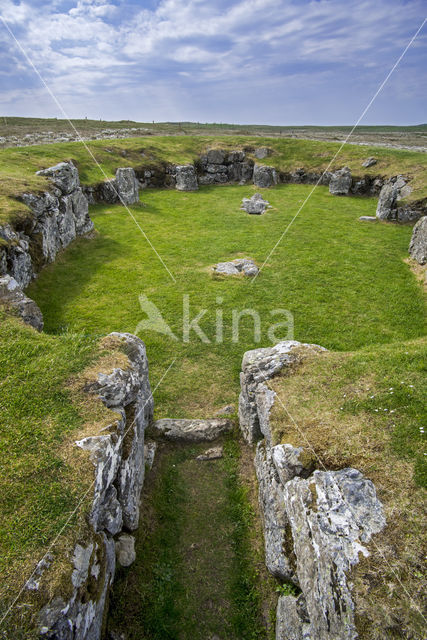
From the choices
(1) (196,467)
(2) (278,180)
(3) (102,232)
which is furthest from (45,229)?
(2) (278,180)

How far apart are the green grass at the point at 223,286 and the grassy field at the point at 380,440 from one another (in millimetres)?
5104

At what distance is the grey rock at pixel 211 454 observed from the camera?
11828 mm

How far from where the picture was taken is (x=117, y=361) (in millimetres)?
11195

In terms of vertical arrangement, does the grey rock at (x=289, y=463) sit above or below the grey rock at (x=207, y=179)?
below

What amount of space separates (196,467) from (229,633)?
4.44m

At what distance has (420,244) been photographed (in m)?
26.3

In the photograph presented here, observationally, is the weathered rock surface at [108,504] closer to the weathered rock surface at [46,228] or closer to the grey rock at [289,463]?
the grey rock at [289,463]

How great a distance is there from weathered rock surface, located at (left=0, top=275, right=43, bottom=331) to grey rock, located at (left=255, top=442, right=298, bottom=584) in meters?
10.8

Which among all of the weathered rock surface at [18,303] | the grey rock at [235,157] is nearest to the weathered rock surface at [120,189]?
the grey rock at [235,157]

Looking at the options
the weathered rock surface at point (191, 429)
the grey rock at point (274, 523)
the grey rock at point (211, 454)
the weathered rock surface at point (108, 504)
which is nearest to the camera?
the weathered rock surface at point (108, 504)

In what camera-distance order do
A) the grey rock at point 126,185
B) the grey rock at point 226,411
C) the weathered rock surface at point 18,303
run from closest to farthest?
the grey rock at point 226,411
the weathered rock surface at point 18,303
the grey rock at point 126,185

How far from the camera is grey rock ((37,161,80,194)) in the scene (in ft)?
95.6

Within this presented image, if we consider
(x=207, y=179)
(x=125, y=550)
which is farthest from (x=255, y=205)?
(x=125, y=550)

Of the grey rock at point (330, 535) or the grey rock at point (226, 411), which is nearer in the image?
the grey rock at point (330, 535)
